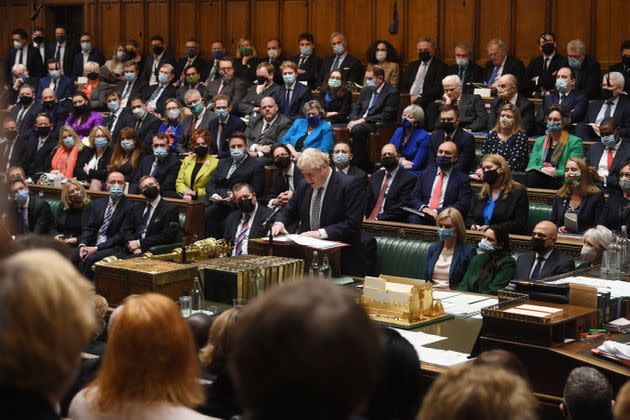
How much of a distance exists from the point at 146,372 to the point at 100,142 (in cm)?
938

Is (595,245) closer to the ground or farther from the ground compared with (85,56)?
closer to the ground

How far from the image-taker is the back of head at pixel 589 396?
11.4ft

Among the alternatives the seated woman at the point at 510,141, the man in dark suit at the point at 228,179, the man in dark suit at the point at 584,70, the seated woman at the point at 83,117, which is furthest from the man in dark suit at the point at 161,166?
the man in dark suit at the point at 584,70

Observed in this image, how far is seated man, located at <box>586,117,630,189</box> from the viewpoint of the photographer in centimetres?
921

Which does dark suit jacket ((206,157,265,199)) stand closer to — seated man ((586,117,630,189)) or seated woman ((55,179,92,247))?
seated woman ((55,179,92,247))

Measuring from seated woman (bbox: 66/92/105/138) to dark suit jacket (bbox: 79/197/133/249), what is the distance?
375 centimetres

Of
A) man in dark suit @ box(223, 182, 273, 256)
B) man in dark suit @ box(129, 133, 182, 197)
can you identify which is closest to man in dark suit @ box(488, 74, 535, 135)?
man in dark suit @ box(223, 182, 273, 256)

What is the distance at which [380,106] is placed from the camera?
11570 mm

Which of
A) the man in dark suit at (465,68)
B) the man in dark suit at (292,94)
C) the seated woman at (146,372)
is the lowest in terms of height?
the seated woman at (146,372)

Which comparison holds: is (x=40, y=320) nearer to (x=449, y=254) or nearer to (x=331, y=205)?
(x=449, y=254)

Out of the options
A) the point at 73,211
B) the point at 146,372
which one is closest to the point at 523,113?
the point at 73,211

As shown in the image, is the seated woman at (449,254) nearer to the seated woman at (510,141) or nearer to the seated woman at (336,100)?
the seated woman at (510,141)

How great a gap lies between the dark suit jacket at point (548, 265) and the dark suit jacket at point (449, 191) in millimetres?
1884

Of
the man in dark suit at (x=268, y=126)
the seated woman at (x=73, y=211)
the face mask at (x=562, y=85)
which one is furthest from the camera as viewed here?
the man in dark suit at (x=268, y=126)
